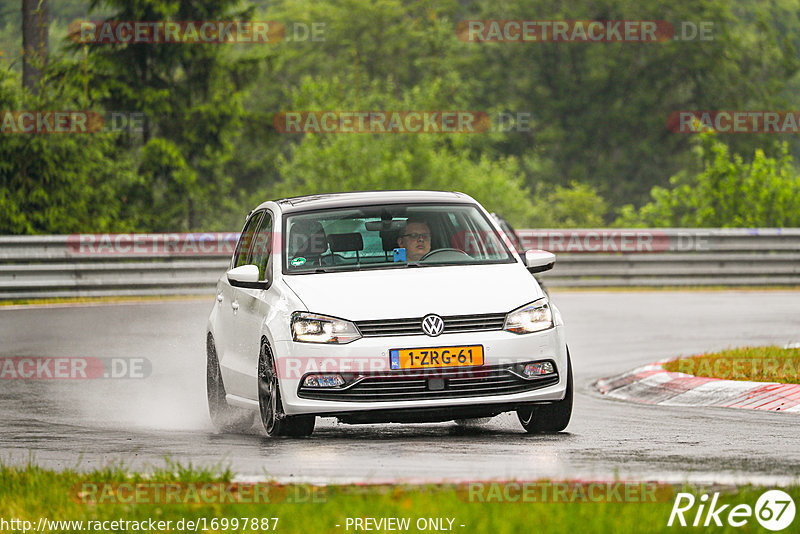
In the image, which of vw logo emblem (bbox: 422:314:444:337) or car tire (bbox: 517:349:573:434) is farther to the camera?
car tire (bbox: 517:349:573:434)

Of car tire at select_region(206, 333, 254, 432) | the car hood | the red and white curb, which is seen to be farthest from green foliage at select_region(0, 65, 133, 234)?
the car hood

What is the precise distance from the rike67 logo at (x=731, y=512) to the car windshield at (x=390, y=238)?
153 inches

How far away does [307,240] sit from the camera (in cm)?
985

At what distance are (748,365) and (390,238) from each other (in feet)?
14.6

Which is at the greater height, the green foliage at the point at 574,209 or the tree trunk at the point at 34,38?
the tree trunk at the point at 34,38

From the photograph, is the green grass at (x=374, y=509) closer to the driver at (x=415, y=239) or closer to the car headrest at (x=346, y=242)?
the car headrest at (x=346, y=242)

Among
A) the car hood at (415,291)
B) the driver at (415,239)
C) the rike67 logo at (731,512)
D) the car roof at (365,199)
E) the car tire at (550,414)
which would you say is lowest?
the car tire at (550,414)

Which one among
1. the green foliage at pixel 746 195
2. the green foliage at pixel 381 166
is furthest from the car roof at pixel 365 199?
the green foliage at pixel 381 166

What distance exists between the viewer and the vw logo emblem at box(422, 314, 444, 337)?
8.68 m

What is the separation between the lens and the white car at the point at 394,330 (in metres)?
8.69

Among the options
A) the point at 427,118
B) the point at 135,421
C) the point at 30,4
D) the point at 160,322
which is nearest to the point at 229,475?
the point at 135,421

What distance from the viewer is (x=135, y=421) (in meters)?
11.1

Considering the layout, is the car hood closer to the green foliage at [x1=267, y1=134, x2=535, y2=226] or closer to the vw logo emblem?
the vw logo emblem

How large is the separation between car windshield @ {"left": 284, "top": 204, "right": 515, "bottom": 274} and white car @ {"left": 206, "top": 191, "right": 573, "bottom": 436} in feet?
0.04
